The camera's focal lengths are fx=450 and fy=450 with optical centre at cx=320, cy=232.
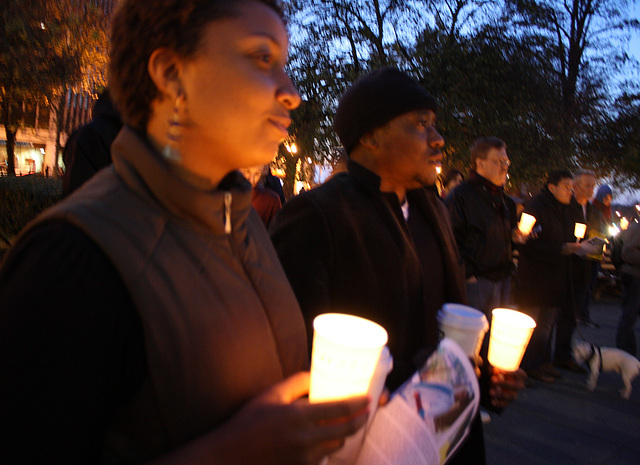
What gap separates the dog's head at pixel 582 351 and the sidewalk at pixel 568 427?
35 cm

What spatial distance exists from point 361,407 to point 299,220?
1.03m

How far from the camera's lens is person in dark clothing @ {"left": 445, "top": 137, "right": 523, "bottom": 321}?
4.30 meters

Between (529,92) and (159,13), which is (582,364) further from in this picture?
(529,92)

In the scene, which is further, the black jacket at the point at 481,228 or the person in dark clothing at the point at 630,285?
the person in dark clothing at the point at 630,285

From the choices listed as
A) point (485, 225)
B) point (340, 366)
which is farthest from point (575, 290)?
point (340, 366)

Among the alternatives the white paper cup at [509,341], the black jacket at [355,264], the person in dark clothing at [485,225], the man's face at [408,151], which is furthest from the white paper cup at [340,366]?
the person in dark clothing at [485,225]

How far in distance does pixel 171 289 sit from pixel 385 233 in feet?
3.89

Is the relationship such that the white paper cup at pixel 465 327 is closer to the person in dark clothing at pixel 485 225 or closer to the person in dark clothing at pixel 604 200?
the person in dark clothing at pixel 485 225

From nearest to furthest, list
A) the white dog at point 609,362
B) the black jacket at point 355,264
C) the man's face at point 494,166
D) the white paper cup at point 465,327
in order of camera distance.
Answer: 1. the white paper cup at point 465,327
2. the black jacket at point 355,264
3. the man's face at point 494,166
4. the white dog at point 609,362

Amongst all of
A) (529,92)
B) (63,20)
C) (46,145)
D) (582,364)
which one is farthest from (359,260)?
(46,145)

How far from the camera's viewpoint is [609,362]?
16.4 feet

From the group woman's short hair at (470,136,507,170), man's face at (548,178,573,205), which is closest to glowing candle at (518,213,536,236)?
woman's short hair at (470,136,507,170)

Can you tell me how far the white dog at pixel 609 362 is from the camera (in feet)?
16.0

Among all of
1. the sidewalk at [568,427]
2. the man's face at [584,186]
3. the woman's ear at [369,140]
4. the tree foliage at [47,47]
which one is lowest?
the sidewalk at [568,427]
